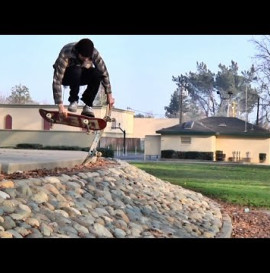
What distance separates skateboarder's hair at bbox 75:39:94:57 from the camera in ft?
20.1

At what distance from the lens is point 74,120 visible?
695cm

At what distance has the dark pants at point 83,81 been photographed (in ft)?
21.7

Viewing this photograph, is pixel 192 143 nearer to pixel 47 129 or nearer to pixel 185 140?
pixel 185 140

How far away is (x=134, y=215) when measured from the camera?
18.7 ft

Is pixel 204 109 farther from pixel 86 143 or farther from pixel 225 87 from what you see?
pixel 86 143

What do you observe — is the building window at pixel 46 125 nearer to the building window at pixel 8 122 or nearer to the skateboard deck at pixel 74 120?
the skateboard deck at pixel 74 120

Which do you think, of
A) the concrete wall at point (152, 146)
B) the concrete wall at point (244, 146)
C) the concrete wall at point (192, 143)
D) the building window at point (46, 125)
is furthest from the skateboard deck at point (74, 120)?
the concrete wall at point (192, 143)

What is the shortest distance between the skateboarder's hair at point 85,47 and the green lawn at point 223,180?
335cm

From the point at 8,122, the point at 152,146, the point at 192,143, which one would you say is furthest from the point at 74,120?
the point at 192,143

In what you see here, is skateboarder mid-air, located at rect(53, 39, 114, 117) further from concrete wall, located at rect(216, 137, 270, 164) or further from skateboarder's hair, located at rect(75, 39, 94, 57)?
concrete wall, located at rect(216, 137, 270, 164)
